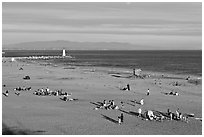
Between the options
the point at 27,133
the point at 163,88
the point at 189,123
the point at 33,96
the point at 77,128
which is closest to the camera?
the point at 27,133

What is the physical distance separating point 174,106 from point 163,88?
1171 centimetres

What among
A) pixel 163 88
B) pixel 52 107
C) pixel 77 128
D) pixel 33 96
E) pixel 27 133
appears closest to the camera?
pixel 27 133

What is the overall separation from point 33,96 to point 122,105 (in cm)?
825

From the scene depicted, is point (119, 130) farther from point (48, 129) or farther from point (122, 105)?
point (122, 105)

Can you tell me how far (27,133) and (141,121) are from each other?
701cm

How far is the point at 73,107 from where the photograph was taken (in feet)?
92.0

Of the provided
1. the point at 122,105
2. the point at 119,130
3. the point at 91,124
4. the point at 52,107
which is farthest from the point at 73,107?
the point at 119,130

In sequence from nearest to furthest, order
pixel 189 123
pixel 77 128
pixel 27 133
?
pixel 27 133
pixel 77 128
pixel 189 123

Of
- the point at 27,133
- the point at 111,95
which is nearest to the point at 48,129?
the point at 27,133

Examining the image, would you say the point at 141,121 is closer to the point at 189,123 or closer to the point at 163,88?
the point at 189,123

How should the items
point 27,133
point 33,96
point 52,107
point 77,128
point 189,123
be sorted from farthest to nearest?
point 33,96 < point 52,107 < point 189,123 < point 77,128 < point 27,133

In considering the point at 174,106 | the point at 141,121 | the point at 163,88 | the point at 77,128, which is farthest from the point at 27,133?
the point at 163,88

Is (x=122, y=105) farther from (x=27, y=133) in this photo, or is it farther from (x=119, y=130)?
(x=27, y=133)

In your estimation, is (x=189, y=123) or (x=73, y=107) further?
(x=73, y=107)
